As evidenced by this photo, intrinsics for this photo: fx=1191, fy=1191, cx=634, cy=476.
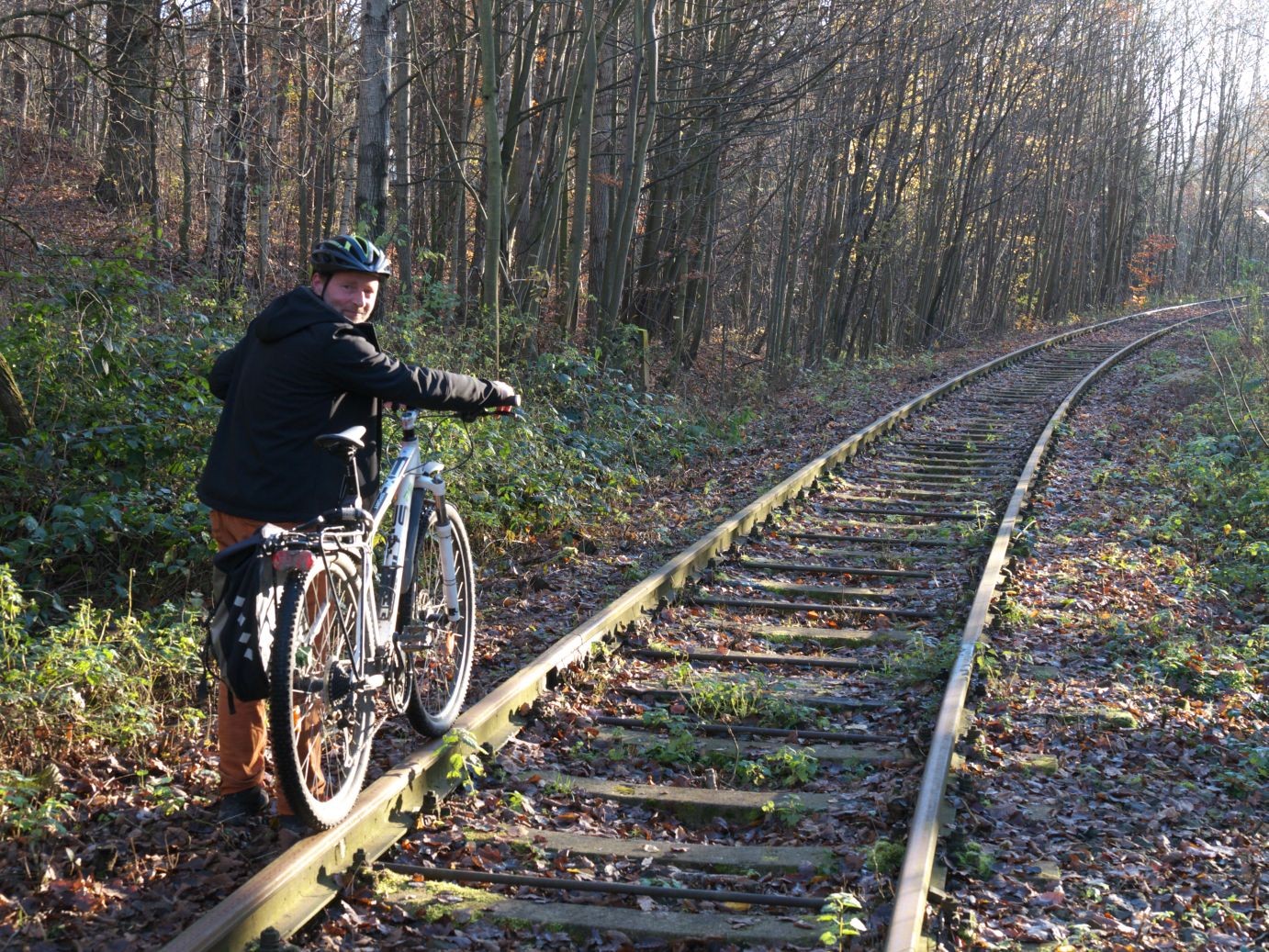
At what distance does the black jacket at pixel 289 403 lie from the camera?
4203mm

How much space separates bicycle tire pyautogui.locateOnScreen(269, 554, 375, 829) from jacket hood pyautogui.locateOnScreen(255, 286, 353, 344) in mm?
819

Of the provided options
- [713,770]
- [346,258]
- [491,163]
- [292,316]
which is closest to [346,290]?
[346,258]

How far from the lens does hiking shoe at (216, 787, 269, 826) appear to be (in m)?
4.34

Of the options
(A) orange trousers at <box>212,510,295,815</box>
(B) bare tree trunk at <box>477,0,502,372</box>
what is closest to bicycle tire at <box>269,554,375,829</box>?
(A) orange trousers at <box>212,510,295,815</box>

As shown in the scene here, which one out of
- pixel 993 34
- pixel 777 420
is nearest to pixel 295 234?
pixel 777 420

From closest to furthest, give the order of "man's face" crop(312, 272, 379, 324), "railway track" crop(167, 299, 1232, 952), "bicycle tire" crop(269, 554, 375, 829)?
"bicycle tire" crop(269, 554, 375, 829) < "railway track" crop(167, 299, 1232, 952) < "man's face" crop(312, 272, 379, 324)

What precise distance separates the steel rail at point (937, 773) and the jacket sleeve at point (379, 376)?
2396 mm

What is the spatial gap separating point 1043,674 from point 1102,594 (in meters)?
2.01

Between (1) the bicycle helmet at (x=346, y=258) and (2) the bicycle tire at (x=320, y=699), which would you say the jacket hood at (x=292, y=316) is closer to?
(1) the bicycle helmet at (x=346, y=258)

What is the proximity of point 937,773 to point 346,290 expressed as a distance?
303cm

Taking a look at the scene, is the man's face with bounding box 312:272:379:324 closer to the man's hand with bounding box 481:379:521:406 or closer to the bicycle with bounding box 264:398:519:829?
the bicycle with bounding box 264:398:519:829

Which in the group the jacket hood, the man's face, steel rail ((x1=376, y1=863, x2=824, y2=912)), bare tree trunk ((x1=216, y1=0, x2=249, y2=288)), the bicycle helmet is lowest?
steel rail ((x1=376, y1=863, x2=824, y2=912))

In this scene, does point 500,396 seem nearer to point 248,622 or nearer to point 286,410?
point 286,410

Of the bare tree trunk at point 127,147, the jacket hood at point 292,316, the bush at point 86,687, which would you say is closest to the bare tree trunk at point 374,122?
the bare tree trunk at point 127,147
